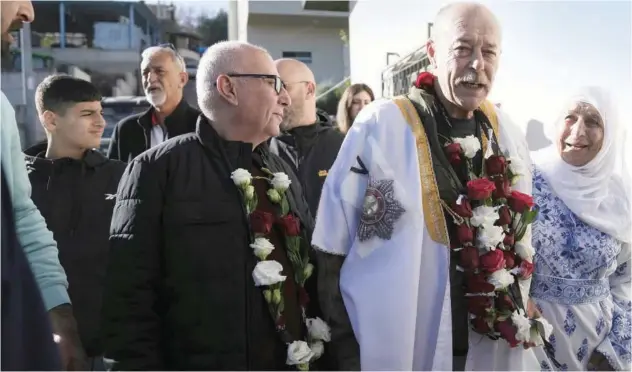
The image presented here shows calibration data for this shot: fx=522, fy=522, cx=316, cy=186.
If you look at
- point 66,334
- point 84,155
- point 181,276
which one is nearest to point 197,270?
point 181,276

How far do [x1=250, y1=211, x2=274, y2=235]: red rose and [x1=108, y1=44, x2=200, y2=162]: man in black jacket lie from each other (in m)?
1.91

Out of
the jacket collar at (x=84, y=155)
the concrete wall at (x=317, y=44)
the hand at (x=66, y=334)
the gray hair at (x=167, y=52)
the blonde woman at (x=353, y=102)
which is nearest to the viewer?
the hand at (x=66, y=334)

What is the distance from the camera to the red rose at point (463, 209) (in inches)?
71.6

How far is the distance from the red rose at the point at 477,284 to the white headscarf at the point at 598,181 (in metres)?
0.92

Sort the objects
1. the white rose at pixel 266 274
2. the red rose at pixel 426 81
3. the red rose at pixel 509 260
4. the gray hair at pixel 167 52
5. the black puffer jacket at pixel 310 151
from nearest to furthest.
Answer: the white rose at pixel 266 274 → the red rose at pixel 509 260 → the red rose at pixel 426 81 → the black puffer jacket at pixel 310 151 → the gray hair at pixel 167 52

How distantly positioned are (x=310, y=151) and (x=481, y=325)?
1.80 meters

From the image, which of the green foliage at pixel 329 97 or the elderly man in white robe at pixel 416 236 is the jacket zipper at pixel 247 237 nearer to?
the elderly man in white robe at pixel 416 236

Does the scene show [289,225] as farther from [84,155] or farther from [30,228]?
[84,155]

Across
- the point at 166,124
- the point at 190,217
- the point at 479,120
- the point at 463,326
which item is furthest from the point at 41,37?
the point at 463,326

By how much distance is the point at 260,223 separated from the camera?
1733mm

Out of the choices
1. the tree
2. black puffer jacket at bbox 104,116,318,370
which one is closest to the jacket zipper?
black puffer jacket at bbox 104,116,318,370

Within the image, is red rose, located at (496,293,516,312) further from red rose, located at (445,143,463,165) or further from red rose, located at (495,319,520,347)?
red rose, located at (445,143,463,165)

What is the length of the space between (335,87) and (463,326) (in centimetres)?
610

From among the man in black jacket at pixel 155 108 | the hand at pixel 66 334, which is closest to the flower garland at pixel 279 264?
the hand at pixel 66 334
